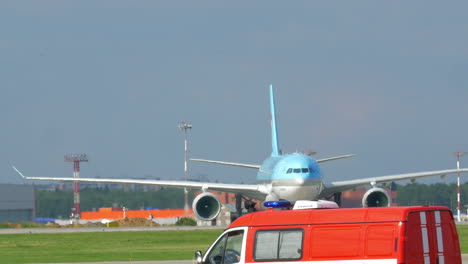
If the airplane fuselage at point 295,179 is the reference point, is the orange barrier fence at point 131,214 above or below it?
above

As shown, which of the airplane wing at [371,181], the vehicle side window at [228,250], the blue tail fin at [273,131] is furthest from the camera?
the blue tail fin at [273,131]

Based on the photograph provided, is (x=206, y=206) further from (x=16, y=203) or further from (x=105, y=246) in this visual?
(x=16, y=203)

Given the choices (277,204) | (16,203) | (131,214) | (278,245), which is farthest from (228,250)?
(16,203)

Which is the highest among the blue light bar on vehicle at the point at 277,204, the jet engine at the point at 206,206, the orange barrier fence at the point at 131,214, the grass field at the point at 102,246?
the orange barrier fence at the point at 131,214

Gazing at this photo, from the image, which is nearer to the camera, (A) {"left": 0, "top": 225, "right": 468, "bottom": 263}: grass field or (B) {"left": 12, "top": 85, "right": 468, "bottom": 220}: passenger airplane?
(A) {"left": 0, "top": 225, "right": 468, "bottom": 263}: grass field

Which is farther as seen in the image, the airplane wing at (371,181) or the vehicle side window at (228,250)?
the airplane wing at (371,181)

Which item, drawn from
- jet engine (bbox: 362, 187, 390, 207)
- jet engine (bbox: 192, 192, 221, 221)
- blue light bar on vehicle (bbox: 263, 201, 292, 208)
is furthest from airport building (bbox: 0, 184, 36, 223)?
blue light bar on vehicle (bbox: 263, 201, 292, 208)

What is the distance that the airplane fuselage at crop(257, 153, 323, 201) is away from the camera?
54.4 meters

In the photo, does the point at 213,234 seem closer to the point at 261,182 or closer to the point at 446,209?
the point at 261,182

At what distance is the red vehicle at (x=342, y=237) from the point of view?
1808 centimetres

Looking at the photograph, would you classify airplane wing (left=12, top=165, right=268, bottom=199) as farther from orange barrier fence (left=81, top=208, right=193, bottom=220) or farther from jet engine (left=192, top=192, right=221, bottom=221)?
orange barrier fence (left=81, top=208, right=193, bottom=220)

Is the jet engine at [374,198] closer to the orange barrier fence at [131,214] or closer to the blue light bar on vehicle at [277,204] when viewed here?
the orange barrier fence at [131,214]

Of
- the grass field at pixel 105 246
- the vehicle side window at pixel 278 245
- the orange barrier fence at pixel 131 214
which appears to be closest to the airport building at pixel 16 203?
the orange barrier fence at pixel 131 214

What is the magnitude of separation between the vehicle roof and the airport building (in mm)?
102853
